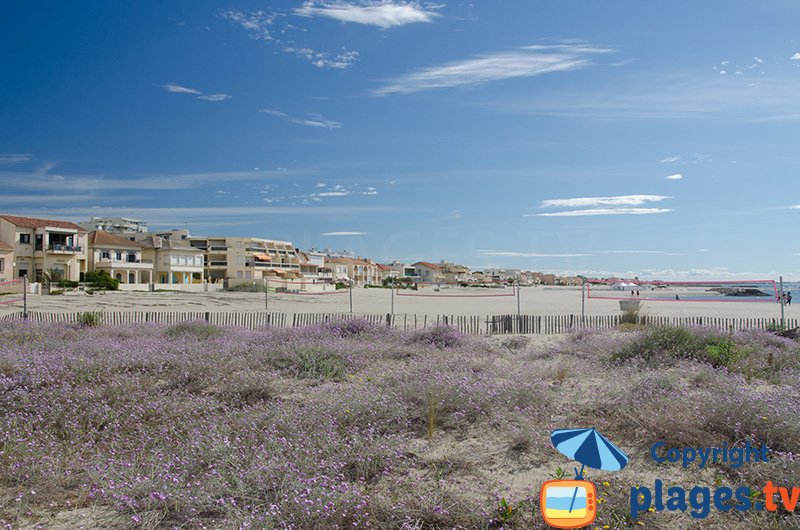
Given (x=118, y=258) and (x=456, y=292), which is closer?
(x=456, y=292)

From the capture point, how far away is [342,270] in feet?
397

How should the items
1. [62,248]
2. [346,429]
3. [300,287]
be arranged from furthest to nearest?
[300,287] < [62,248] < [346,429]

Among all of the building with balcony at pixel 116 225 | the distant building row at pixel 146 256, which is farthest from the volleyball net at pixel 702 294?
the building with balcony at pixel 116 225

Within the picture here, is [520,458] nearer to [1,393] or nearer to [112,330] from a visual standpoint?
[1,393]

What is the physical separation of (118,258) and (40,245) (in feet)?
36.2

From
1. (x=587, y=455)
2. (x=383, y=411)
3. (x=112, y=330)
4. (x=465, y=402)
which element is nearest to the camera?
(x=587, y=455)

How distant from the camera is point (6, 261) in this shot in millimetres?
54531

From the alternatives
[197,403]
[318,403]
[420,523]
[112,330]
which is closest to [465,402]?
[318,403]

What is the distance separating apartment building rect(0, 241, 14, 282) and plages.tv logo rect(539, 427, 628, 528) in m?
62.0

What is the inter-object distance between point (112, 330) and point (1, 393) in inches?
297

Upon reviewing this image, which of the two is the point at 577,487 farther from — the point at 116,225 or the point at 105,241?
the point at 116,225

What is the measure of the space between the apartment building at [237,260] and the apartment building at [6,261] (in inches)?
1490

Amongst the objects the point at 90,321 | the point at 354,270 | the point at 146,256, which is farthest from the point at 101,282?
the point at 354,270

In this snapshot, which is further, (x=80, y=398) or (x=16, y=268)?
(x=16, y=268)
